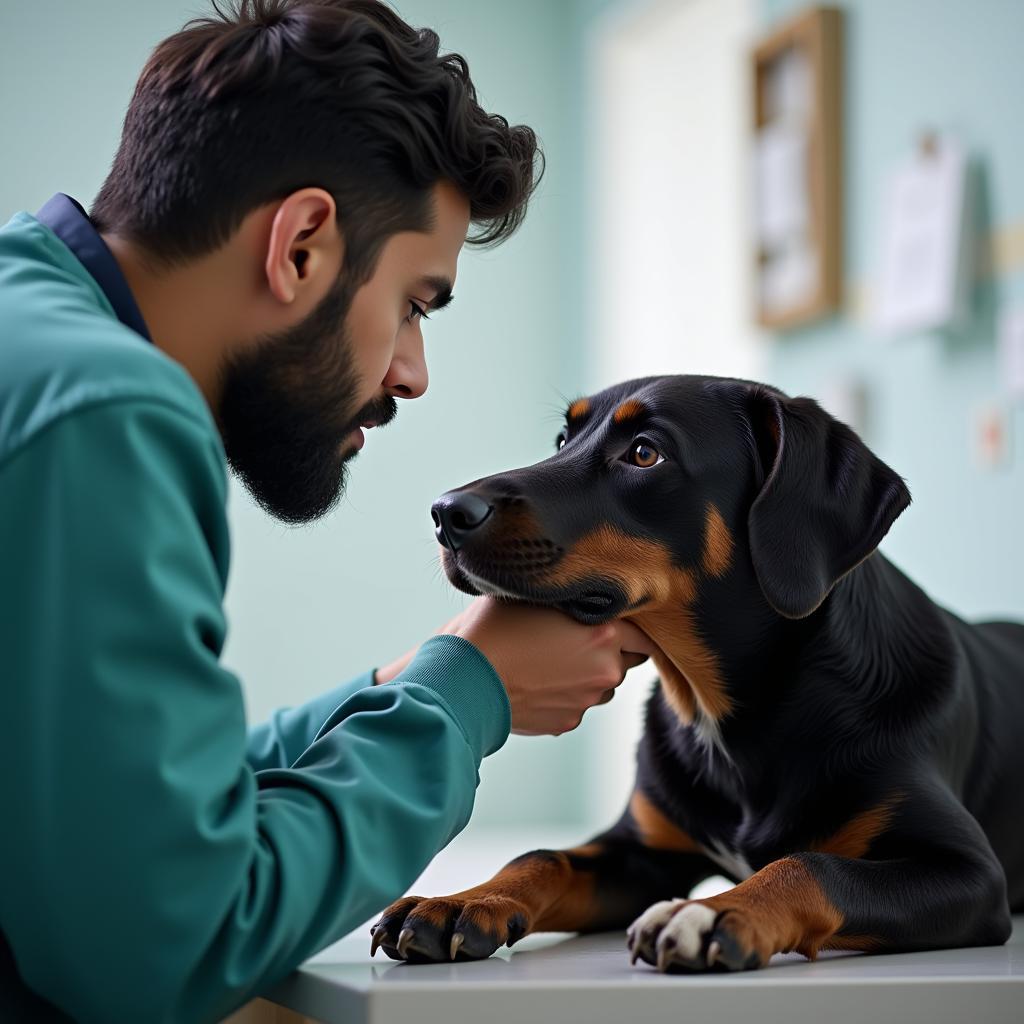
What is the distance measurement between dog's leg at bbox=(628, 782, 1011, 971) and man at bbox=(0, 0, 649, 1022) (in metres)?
0.22

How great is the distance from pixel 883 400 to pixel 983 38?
2.90 ft

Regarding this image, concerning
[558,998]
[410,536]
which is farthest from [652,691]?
[410,536]

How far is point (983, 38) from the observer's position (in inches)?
119

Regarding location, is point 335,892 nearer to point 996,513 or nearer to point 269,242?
point 269,242

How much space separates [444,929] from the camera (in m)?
1.17

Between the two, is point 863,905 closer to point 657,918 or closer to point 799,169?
point 657,918

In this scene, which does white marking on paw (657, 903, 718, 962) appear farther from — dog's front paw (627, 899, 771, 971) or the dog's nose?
the dog's nose

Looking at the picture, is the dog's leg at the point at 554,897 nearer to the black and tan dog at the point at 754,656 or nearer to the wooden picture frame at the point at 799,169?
the black and tan dog at the point at 754,656

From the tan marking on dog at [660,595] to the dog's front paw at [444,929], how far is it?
0.34 meters

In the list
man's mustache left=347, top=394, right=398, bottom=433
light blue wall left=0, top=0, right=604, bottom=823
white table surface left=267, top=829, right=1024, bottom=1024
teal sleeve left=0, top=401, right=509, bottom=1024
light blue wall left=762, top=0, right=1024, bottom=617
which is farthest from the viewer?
light blue wall left=0, top=0, right=604, bottom=823

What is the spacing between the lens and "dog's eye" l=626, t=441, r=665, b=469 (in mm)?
1494

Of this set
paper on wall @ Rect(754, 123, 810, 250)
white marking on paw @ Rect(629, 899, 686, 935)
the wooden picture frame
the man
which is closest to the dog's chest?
the man

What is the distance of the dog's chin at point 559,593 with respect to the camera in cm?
137

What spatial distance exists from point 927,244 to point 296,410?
218cm
